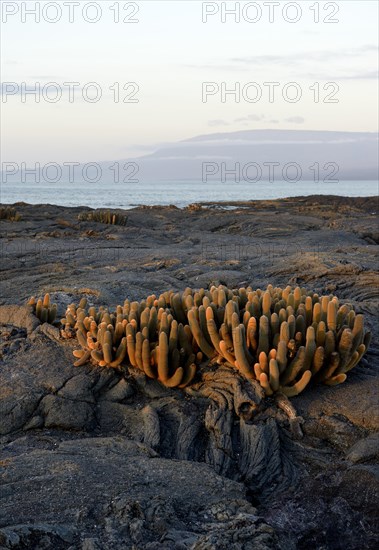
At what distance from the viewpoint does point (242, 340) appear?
493 centimetres

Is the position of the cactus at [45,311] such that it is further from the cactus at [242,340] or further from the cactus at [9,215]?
the cactus at [9,215]

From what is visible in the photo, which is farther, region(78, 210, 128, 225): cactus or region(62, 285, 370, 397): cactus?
region(78, 210, 128, 225): cactus

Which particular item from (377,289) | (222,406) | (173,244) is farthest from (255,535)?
(173,244)

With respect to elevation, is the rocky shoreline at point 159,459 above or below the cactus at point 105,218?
below

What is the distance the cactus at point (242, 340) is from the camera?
4.93 metres

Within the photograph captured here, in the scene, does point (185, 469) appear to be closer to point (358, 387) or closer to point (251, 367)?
point (251, 367)

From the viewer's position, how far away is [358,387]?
5.10 m

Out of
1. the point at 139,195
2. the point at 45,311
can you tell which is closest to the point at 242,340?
the point at 45,311

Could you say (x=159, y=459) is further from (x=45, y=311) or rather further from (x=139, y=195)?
(x=139, y=195)

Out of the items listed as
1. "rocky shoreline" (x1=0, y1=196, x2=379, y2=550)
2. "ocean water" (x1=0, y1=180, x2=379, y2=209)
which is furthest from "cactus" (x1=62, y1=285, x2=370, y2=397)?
"ocean water" (x1=0, y1=180, x2=379, y2=209)

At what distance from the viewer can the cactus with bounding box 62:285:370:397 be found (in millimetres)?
4926

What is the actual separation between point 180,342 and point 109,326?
569 mm

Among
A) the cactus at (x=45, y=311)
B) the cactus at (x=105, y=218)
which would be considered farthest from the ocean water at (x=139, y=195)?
the cactus at (x=45, y=311)

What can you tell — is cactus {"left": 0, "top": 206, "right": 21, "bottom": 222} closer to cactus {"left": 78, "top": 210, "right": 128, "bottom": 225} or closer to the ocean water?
cactus {"left": 78, "top": 210, "right": 128, "bottom": 225}
